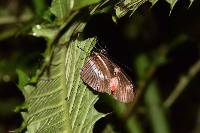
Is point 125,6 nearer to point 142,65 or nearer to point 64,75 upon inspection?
point 64,75

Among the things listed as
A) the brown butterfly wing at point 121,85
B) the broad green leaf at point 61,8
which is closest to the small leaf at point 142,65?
the brown butterfly wing at point 121,85

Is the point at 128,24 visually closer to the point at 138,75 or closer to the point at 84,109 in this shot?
the point at 138,75

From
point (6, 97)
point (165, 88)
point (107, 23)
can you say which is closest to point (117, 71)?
point (107, 23)

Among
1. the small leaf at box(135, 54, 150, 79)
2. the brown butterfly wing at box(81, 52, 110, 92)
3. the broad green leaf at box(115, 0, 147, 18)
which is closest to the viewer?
the broad green leaf at box(115, 0, 147, 18)

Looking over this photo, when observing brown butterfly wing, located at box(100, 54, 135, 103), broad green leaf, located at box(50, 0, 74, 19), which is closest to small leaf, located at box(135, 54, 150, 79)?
brown butterfly wing, located at box(100, 54, 135, 103)

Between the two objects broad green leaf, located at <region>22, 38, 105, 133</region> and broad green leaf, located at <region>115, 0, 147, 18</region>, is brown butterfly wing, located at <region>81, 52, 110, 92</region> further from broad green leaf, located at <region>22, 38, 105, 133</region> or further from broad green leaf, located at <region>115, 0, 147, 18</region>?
broad green leaf, located at <region>115, 0, 147, 18</region>
